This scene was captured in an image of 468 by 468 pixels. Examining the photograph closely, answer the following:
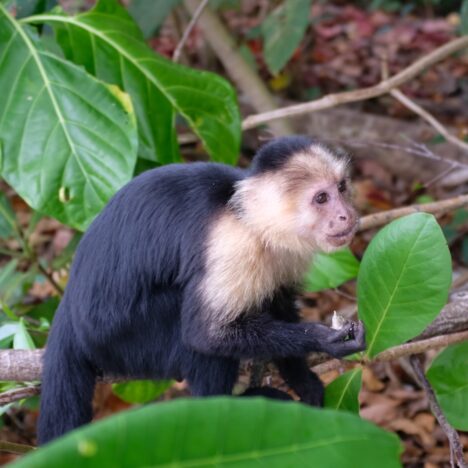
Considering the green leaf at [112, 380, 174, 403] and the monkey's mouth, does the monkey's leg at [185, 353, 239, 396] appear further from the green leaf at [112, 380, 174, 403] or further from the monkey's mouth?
the green leaf at [112, 380, 174, 403]

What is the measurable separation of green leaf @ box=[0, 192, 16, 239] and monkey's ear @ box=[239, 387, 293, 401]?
135cm

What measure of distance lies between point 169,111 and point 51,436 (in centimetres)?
132

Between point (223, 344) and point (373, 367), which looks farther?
point (373, 367)

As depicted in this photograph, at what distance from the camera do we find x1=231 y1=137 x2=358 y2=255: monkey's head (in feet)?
6.99

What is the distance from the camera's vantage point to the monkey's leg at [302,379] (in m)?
2.31

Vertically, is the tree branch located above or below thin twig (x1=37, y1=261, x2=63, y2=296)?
above

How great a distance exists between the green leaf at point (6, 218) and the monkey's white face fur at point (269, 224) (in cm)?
132

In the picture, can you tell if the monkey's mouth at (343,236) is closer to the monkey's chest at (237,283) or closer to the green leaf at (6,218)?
the monkey's chest at (237,283)

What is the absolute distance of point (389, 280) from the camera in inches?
74.3

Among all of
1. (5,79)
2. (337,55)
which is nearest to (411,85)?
(337,55)

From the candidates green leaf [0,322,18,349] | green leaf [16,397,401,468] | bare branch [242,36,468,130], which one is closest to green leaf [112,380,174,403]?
green leaf [0,322,18,349]

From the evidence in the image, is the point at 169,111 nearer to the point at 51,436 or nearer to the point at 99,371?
the point at 99,371

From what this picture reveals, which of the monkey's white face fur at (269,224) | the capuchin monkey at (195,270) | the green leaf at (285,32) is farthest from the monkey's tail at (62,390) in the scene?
the green leaf at (285,32)

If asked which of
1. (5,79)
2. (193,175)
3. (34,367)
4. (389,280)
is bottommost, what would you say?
(34,367)
